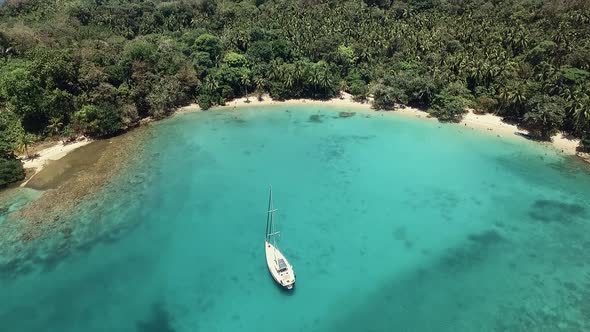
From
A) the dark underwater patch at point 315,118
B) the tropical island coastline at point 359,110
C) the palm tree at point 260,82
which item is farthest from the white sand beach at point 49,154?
the dark underwater patch at point 315,118

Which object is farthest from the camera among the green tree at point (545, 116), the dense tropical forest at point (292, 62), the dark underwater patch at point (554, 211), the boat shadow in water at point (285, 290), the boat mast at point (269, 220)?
the dense tropical forest at point (292, 62)

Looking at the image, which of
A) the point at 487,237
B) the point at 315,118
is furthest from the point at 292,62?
the point at 487,237

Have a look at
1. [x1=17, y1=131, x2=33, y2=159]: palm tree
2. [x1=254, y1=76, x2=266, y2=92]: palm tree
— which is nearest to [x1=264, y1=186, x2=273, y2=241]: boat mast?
[x1=254, y1=76, x2=266, y2=92]: palm tree

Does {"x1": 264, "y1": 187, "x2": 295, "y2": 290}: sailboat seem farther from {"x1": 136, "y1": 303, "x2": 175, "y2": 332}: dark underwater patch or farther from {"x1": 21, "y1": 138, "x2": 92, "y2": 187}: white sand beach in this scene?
{"x1": 21, "y1": 138, "x2": 92, "y2": 187}: white sand beach

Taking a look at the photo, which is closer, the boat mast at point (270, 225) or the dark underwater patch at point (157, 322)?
the dark underwater patch at point (157, 322)

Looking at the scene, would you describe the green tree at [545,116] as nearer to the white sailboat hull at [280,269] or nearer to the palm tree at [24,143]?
the white sailboat hull at [280,269]

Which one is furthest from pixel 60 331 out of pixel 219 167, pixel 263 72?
pixel 263 72

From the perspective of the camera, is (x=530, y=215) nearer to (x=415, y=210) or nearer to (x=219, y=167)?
(x=415, y=210)
